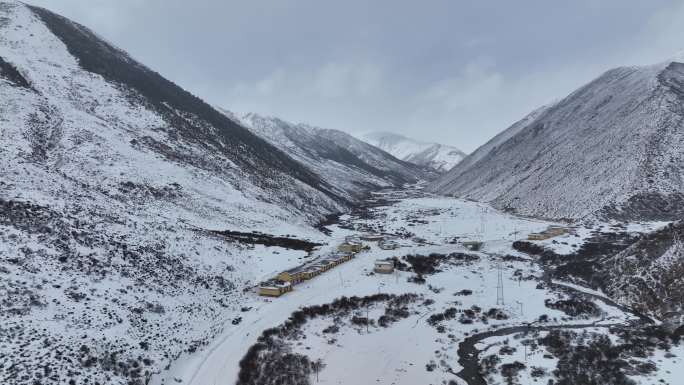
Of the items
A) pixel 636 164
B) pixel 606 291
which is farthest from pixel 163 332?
pixel 636 164

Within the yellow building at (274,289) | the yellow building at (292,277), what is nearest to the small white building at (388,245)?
the yellow building at (292,277)

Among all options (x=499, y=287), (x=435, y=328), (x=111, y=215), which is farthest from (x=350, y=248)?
(x=111, y=215)

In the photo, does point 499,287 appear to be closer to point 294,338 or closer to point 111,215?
point 294,338

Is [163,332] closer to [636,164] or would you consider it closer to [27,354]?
[27,354]

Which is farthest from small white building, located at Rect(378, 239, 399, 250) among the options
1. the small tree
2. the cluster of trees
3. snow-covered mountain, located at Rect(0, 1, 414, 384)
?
the small tree

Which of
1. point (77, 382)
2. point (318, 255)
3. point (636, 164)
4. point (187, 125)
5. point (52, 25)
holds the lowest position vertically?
point (77, 382)

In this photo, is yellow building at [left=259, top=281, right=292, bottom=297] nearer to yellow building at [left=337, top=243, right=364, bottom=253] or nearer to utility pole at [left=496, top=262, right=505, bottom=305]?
utility pole at [left=496, top=262, right=505, bottom=305]
